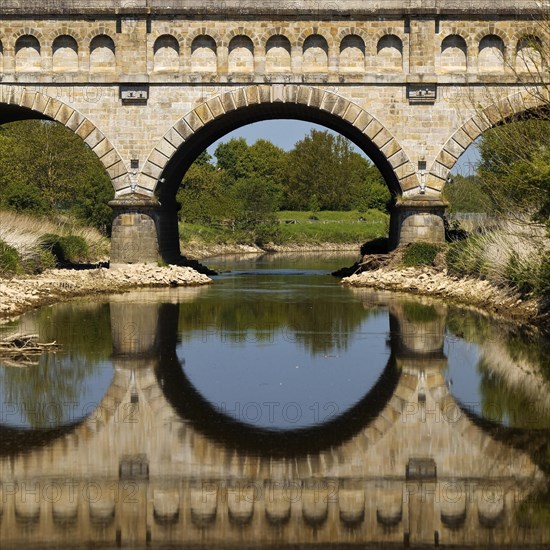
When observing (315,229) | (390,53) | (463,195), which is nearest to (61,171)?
(463,195)

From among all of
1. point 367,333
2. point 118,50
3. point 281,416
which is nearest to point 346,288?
point 118,50

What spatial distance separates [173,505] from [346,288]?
24.1m

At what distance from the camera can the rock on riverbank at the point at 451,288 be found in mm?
23328

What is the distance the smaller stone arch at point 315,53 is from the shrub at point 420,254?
6.29 m

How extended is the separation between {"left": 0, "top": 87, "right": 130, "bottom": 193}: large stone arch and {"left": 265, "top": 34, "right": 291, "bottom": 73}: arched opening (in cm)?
559

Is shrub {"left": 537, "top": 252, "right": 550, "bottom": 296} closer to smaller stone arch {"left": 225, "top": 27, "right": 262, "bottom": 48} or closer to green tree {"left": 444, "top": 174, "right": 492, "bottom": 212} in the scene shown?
smaller stone arch {"left": 225, "top": 27, "right": 262, "bottom": 48}

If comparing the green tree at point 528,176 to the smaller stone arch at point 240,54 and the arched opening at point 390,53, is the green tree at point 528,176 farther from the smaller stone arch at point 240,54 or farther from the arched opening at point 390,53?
the smaller stone arch at point 240,54

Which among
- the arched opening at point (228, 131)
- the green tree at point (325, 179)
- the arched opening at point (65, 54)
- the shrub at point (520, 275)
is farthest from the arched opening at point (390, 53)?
the green tree at point (325, 179)

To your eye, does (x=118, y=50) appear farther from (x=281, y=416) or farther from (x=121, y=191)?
(x=281, y=416)

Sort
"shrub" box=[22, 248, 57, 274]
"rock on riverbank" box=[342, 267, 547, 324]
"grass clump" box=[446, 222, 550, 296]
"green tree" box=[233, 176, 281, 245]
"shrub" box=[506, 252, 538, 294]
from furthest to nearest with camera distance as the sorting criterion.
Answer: "green tree" box=[233, 176, 281, 245] < "shrub" box=[22, 248, 57, 274] < "rock on riverbank" box=[342, 267, 547, 324] < "shrub" box=[506, 252, 538, 294] < "grass clump" box=[446, 222, 550, 296]

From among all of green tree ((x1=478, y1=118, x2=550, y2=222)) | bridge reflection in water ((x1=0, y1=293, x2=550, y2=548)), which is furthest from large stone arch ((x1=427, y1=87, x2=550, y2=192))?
bridge reflection in water ((x1=0, y1=293, x2=550, y2=548))

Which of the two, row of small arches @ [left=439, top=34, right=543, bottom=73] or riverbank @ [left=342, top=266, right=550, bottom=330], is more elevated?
row of small arches @ [left=439, top=34, right=543, bottom=73]

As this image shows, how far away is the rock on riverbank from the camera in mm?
23328

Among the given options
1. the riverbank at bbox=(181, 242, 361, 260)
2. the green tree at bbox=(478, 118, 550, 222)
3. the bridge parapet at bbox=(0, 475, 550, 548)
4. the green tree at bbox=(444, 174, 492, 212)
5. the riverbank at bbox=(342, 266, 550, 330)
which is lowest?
the bridge parapet at bbox=(0, 475, 550, 548)
